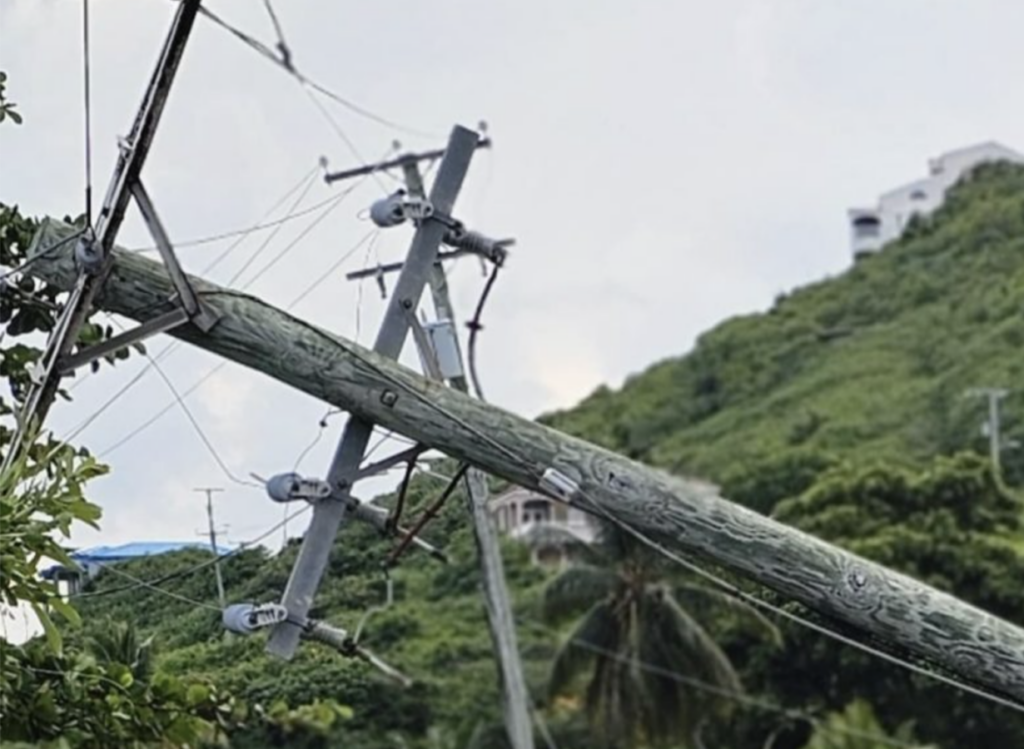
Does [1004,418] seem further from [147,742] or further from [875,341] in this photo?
[147,742]

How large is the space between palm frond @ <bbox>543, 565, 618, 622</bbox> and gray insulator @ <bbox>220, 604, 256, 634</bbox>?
16.0 meters

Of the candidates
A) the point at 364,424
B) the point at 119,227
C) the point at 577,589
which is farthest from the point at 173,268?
the point at 577,589

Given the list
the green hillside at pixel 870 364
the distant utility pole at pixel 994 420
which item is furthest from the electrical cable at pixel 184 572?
the distant utility pole at pixel 994 420

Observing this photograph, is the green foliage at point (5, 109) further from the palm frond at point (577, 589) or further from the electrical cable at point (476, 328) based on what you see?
the palm frond at point (577, 589)

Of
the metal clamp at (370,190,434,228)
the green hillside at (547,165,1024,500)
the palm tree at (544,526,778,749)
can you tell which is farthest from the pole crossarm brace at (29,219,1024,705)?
the green hillside at (547,165,1024,500)

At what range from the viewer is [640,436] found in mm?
21516

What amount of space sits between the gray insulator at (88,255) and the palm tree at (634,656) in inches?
633

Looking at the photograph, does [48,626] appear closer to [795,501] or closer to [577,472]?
[577,472]

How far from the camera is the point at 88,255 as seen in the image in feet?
5.96

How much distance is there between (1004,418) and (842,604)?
23.2 metres

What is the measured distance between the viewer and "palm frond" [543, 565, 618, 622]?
18078mm

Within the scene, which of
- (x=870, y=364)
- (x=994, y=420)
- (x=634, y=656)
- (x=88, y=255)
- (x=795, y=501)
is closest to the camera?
(x=88, y=255)

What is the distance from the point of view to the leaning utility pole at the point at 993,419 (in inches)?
928

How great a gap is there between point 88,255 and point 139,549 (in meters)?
0.63
